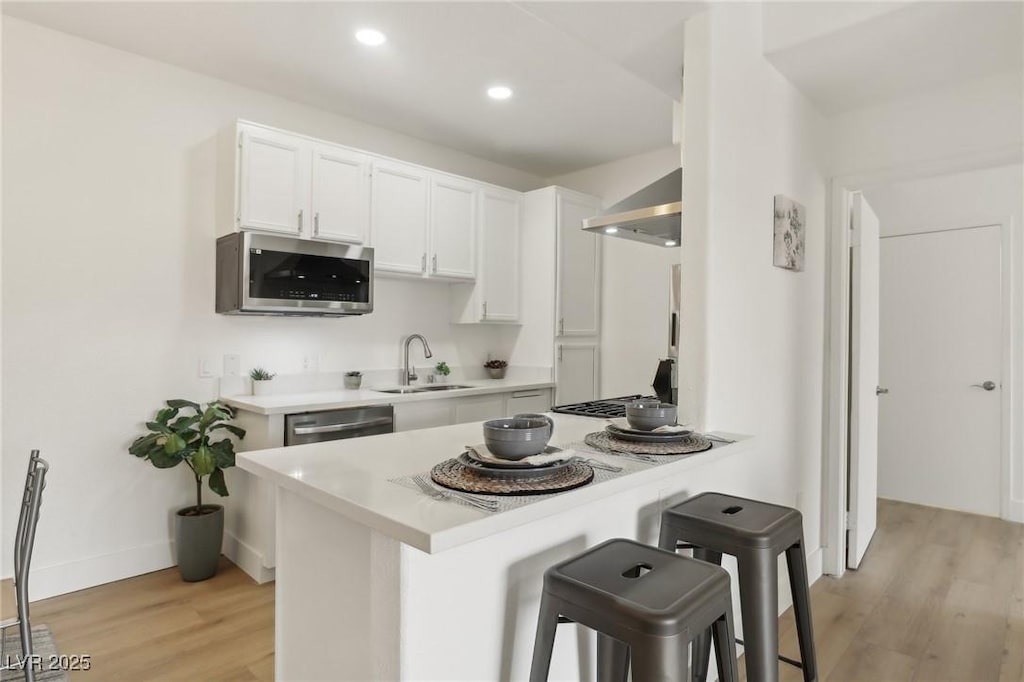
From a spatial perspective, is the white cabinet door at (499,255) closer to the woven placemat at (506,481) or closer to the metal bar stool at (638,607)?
Answer: the woven placemat at (506,481)

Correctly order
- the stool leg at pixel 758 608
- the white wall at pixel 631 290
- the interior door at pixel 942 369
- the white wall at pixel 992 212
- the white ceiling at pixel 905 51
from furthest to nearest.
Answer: the white wall at pixel 631 290 → the interior door at pixel 942 369 → the white wall at pixel 992 212 → the white ceiling at pixel 905 51 → the stool leg at pixel 758 608

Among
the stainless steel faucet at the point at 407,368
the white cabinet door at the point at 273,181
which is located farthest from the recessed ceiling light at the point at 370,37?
the stainless steel faucet at the point at 407,368

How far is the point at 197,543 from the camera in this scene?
9.38 ft

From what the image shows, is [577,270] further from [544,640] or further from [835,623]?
[544,640]

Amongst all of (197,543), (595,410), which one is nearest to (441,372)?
(197,543)

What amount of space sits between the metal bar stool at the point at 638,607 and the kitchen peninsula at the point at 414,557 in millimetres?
130

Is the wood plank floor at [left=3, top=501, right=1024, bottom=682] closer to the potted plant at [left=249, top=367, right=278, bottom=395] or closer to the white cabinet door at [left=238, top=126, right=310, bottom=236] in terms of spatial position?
the potted plant at [left=249, top=367, right=278, bottom=395]

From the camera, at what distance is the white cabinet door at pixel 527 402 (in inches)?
160

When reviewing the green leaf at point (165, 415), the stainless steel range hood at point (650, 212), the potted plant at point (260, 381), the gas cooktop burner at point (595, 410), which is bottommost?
the green leaf at point (165, 415)

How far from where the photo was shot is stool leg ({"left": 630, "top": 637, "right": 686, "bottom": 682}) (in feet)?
3.31

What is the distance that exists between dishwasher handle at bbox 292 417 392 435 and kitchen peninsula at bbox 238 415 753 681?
1349mm

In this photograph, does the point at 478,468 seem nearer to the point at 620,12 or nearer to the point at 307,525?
the point at 307,525

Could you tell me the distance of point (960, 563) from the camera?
3125 mm

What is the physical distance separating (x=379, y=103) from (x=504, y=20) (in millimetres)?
1199
